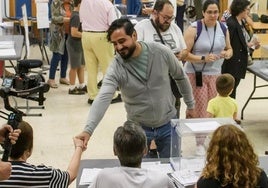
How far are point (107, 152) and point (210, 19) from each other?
66.2 inches

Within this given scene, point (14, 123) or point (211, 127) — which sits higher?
point (14, 123)

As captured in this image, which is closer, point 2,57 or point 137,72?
point 137,72

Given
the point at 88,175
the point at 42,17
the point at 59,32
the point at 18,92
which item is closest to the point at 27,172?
the point at 88,175

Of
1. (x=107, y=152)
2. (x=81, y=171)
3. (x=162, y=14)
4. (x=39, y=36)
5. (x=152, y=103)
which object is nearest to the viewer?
(x=81, y=171)

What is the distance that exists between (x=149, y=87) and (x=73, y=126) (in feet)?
9.72

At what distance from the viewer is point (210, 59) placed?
206 inches

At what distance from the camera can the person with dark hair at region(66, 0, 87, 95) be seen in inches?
295

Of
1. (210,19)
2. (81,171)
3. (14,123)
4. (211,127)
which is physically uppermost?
(210,19)

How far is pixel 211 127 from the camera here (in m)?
3.65

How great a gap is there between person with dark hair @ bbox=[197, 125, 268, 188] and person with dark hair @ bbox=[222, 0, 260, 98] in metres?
3.35

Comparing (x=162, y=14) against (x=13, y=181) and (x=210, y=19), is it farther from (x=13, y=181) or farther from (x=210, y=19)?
(x=13, y=181)

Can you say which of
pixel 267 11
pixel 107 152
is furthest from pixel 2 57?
pixel 267 11

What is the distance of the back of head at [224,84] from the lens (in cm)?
486

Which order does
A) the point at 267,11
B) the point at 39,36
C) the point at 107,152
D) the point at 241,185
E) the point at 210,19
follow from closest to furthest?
the point at 241,185, the point at 210,19, the point at 107,152, the point at 39,36, the point at 267,11
